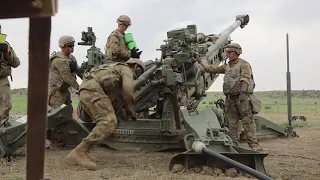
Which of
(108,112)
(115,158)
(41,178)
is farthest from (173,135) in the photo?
(41,178)

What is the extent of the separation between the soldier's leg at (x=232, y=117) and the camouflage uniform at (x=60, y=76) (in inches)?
99.6

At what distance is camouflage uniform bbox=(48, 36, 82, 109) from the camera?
8.30 metres

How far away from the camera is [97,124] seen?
6.28m

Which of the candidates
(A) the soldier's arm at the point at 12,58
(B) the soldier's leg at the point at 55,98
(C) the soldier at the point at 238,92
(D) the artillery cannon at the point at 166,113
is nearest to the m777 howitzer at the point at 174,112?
(D) the artillery cannon at the point at 166,113

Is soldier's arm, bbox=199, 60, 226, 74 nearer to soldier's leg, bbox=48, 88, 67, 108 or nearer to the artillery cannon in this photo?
the artillery cannon

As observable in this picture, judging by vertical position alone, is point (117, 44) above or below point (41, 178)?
above

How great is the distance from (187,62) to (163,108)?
80 cm

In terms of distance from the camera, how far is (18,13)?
2010 millimetres

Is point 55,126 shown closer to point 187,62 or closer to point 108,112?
point 108,112

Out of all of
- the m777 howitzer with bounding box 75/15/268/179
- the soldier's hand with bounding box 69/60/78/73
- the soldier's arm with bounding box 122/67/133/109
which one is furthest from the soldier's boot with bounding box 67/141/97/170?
the soldier's hand with bounding box 69/60/78/73

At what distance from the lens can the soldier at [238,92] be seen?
7.95m

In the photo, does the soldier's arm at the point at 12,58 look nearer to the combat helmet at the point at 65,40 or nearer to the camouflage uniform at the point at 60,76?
Result: the camouflage uniform at the point at 60,76

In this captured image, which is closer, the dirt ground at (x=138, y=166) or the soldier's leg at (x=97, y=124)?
the dirt ground at (x=138, y=166)

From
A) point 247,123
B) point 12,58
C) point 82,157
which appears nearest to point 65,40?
point 12,58
